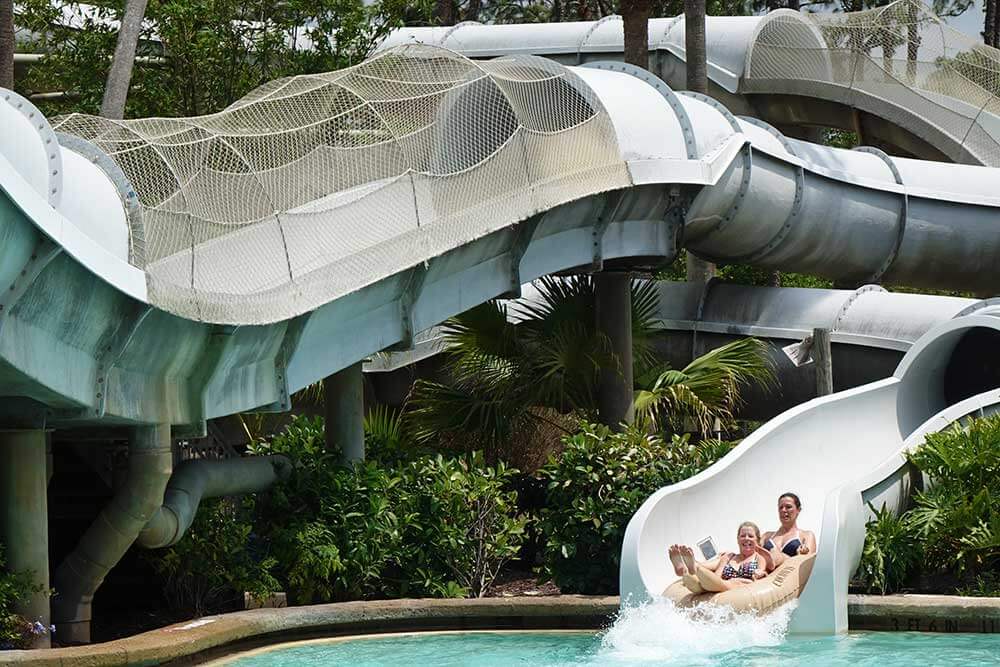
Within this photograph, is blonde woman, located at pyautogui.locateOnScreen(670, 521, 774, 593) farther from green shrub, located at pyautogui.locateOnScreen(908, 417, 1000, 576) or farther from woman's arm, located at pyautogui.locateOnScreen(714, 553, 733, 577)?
green shrub, located at pyautogui.locateOnScreen(908, 417, 1000, 576)

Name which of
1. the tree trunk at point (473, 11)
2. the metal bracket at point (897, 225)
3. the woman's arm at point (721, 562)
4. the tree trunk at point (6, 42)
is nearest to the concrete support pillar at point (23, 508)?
the woman's arm at point (721, 562)

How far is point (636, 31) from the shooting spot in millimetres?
21062

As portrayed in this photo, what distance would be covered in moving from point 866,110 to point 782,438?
10768mm

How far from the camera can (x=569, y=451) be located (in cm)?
1391

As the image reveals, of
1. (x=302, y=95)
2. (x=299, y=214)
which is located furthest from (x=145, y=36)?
(x=299, y=214)

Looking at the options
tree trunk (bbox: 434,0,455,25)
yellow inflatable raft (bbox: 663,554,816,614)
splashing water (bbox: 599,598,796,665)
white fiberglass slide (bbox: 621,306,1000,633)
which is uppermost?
tree trunk (bbox: 434,0,455,25)

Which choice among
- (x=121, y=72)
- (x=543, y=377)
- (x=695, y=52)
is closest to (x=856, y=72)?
(x=695, y=52)

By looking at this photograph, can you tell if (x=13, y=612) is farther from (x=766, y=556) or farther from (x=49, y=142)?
(x=766, y=556)

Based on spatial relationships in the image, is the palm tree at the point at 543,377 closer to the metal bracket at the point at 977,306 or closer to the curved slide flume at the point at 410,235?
the curved slide flume at the point at 410,235

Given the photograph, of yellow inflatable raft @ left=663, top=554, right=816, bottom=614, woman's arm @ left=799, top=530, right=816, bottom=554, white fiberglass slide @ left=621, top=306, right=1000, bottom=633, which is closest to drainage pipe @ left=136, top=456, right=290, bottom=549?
white fiberglass slide @ left=621, top=306, right=1000, bottom=633

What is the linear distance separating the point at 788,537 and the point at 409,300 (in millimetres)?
3626

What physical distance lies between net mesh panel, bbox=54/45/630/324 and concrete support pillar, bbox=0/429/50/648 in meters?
1.52

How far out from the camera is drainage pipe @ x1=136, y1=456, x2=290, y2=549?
471 inches

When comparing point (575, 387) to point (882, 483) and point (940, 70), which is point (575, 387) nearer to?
point (882, 483)
